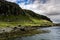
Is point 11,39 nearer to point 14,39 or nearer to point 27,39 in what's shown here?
point 14,39

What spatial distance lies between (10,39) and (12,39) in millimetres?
933

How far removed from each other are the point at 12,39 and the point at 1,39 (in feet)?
19.5

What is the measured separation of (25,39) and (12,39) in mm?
6583

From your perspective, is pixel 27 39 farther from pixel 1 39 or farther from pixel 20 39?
pixel 1 39

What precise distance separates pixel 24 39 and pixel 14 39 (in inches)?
204

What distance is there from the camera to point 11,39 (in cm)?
8106

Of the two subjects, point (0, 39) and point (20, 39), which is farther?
point (20, 39)

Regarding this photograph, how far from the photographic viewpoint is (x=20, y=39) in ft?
271

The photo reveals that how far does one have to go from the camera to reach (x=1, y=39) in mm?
77312

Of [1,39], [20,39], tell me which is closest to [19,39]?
[20,39]

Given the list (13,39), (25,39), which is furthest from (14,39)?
(25,39)

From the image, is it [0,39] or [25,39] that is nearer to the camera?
[0,39]

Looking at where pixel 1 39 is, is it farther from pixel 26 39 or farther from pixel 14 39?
pixel 26 39

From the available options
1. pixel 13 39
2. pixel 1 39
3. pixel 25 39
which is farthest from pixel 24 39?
pixel 1 39
